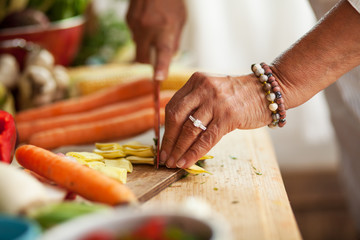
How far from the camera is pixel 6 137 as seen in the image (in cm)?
106

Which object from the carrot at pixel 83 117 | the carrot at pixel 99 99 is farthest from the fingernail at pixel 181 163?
the carrot at pixel 99 99

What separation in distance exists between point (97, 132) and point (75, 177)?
637mm

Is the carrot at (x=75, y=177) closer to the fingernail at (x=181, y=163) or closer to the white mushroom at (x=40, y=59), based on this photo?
the fingernail at (x=181, y=163)

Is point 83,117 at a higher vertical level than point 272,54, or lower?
lower

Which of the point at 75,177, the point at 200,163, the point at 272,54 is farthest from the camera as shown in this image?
the point at 272,54

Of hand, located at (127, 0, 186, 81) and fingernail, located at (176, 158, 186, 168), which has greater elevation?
hand, located at (127, 0, 186, 81)

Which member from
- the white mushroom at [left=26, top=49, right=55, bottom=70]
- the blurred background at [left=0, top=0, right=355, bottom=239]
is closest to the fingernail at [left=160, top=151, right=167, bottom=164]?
the white mushroom at [left=26, top=49, right=55, bottom=70]

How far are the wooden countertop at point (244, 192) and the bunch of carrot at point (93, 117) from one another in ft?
1.25

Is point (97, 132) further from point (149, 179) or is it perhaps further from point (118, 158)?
point (149, 179)

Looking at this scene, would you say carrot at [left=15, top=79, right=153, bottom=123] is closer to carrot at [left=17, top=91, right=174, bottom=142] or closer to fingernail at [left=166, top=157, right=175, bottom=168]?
carrot at [left=17, top=91, right=174, bottom=142]

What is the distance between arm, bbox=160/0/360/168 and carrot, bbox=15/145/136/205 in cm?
22

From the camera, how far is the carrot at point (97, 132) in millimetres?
1498

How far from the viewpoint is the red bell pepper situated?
1035 mm

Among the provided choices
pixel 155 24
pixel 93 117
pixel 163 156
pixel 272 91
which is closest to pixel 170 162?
pixel 163 156
